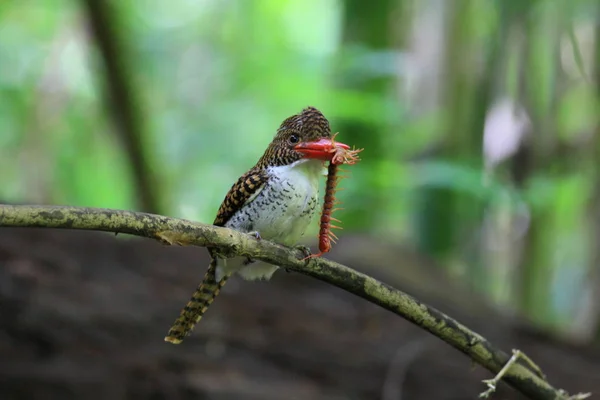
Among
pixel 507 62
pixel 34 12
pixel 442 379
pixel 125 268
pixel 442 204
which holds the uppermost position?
pixel 34 12

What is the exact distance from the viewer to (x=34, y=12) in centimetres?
832

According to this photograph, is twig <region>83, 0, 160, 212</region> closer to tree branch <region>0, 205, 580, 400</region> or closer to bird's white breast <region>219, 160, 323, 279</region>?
bird's white breast <region>219, 160, 323, 279</region>

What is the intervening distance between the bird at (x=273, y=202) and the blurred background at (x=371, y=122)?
2.31m

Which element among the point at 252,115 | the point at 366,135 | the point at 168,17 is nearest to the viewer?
the point at 366,135

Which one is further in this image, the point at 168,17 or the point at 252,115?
the point at 168,17

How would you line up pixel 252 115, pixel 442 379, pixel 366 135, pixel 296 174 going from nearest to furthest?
pixel 296 174, pixel 442 379, pixel 366 135, pixel 252 115

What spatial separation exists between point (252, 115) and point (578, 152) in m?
3.62

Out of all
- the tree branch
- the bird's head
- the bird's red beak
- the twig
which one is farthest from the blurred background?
the bird's red beak

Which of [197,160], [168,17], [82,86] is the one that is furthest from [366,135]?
[168,17]

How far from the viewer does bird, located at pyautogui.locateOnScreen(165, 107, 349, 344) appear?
6.91 feet

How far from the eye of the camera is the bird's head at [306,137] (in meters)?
1.94

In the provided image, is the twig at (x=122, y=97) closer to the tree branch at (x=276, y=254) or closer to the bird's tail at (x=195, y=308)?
the bird's tail at (x=195, y=308)

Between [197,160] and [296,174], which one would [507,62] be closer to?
[197,160]

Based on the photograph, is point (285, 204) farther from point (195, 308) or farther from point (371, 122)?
point (371, 122)
